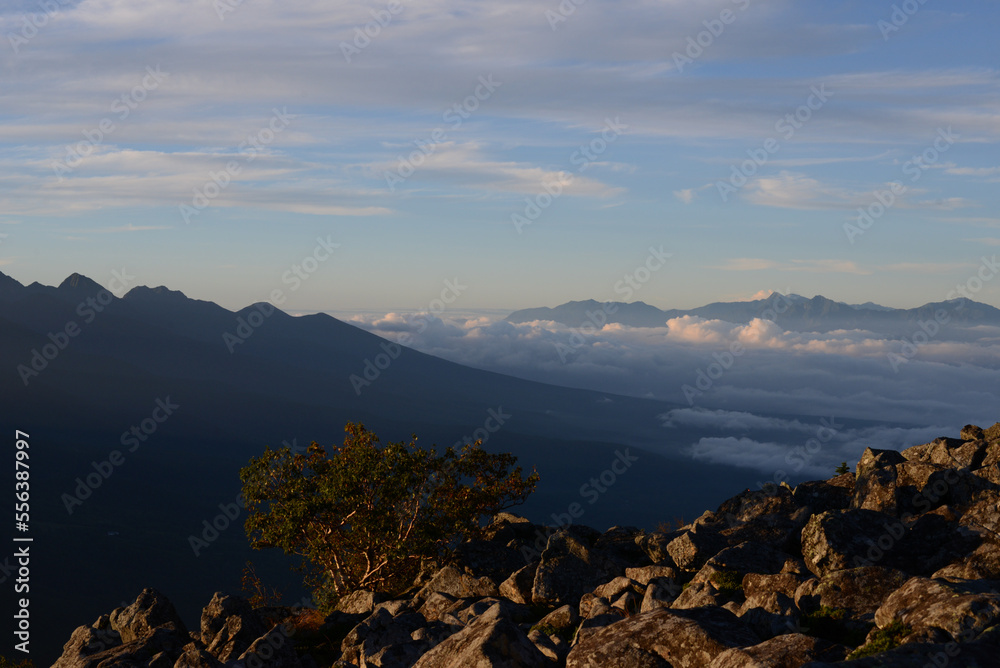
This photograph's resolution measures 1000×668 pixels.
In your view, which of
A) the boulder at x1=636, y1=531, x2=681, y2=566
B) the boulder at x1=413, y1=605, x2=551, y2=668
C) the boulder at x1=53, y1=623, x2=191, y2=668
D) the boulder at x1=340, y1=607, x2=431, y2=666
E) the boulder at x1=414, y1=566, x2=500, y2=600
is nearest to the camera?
the boulder at x1=413, y1=605, x2=551, y2=668

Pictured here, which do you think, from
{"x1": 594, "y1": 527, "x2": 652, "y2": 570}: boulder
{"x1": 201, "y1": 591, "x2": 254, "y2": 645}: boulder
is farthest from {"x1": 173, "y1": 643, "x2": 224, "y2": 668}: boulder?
{"x1": 594, "y1": 527, "x2": 652, "y2": 570}: boulder

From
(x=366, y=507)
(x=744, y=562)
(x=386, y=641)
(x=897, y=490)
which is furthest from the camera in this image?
(x=366, y=507)

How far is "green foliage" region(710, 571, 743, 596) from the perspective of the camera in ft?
86.9

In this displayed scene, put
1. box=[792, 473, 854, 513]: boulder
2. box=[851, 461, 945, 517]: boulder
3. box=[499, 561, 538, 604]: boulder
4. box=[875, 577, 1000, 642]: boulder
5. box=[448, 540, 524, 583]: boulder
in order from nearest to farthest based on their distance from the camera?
→ box=[875, 577, 1000, 642]: boulder, box=[851, 461, 945, 517]: boulder, box=[499, 561, 538, 604]: boulder, box=[792, 473, 854, 513]: boulder, box=[448, 540, 524, 583]: boulder

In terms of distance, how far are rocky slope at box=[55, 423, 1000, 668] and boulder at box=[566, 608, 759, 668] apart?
45mm

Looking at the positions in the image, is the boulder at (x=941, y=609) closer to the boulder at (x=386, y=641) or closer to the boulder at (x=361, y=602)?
the boulder at (x=386, y=641)

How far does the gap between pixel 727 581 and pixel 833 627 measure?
584cm

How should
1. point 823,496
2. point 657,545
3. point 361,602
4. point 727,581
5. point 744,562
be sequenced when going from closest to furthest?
point 727,581 → point 744,562 → point 657,545 → point 361,602 → point 823,496

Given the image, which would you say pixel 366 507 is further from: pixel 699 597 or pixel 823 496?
pixel 823 496

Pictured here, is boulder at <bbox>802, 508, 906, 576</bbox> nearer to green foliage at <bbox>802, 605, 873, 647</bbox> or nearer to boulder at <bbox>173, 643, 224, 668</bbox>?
green foliage at <bbox>802, 605, 873, 647</bbox>

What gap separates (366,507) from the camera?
40.7 meters

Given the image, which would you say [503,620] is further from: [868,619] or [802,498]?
[802,498]

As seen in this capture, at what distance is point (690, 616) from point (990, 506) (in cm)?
1702

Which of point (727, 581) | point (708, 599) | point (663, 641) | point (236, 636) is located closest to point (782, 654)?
point (663, 641)
